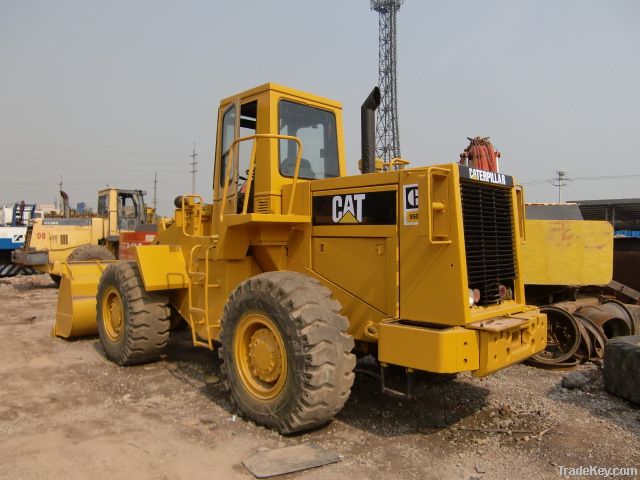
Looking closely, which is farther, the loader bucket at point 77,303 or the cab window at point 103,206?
the cab window at point 103,206

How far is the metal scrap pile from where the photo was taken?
6.52 meters

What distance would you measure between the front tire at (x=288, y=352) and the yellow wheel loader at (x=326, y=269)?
0.04 ft

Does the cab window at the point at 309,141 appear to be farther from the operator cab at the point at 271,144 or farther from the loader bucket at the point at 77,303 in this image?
the loader bucket at the point at 77,303

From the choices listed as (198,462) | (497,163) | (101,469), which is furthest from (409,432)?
(497,163)

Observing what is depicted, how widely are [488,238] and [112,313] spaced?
15.7ft

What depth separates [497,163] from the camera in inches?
236

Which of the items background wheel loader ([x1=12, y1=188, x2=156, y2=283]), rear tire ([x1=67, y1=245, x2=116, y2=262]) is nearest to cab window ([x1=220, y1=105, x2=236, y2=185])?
background wheel loader ([x1=12, y1=188, x2=156, y2=283])

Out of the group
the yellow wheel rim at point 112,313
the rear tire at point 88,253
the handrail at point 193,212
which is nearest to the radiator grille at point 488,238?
the handrail at point 193,212

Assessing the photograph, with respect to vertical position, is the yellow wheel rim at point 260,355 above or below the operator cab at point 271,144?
below

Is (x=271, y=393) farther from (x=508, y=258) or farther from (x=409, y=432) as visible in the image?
(x=508, y=258)

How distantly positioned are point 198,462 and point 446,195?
2.66 m

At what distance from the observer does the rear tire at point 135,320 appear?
6082 millimetres

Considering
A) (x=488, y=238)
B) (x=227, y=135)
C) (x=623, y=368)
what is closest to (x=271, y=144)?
(x=227, y=135)

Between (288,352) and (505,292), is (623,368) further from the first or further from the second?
(288,352)
